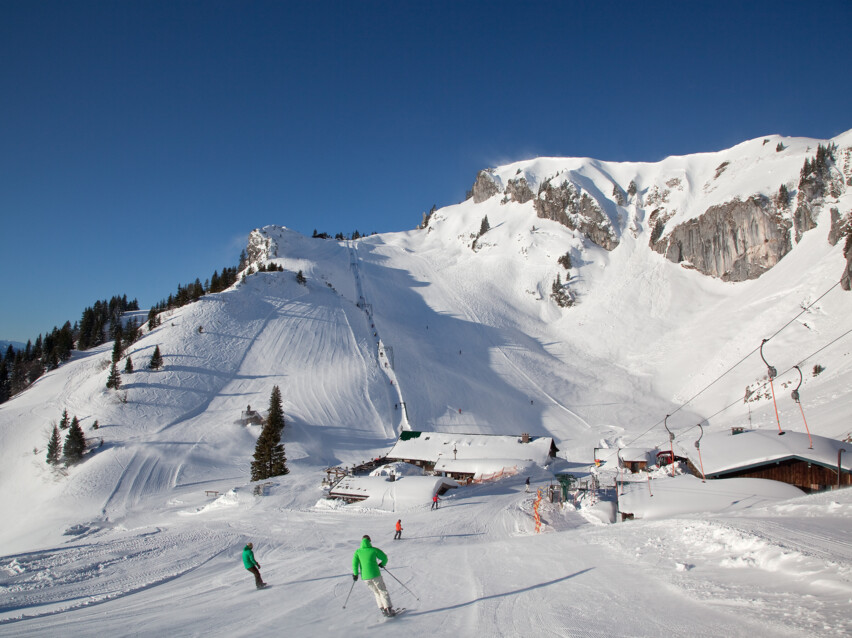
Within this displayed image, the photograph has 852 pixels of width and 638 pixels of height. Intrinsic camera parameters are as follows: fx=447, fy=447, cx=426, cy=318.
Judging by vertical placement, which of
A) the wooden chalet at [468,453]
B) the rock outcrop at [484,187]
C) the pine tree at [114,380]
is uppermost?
the rock outcrop at [484,187]

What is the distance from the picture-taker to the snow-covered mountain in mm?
7918

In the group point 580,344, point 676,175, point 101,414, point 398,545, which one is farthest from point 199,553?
point 676,175

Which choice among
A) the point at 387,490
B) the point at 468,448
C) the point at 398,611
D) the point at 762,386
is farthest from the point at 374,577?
the point at 762,386

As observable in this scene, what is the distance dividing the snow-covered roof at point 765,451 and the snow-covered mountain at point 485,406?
22.8 feet

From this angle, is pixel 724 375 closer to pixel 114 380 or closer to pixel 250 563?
pixel 250 563

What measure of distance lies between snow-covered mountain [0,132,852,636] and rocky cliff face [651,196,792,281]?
0.51 meters

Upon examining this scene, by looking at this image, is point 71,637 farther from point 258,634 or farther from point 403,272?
point 403,272

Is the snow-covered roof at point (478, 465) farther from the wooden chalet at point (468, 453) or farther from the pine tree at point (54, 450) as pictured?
the pine tree at point (54, 450)

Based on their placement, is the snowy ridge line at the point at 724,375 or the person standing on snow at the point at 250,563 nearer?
the person standing on snow at the point at 250,563

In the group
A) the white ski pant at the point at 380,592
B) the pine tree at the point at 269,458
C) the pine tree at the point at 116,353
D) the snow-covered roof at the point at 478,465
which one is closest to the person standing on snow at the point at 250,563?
the white ski pant at the point at 380,592

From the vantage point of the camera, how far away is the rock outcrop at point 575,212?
105312mm

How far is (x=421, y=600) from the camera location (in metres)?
8.38

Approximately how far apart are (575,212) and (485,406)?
75.3 m

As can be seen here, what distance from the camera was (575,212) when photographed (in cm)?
11119
